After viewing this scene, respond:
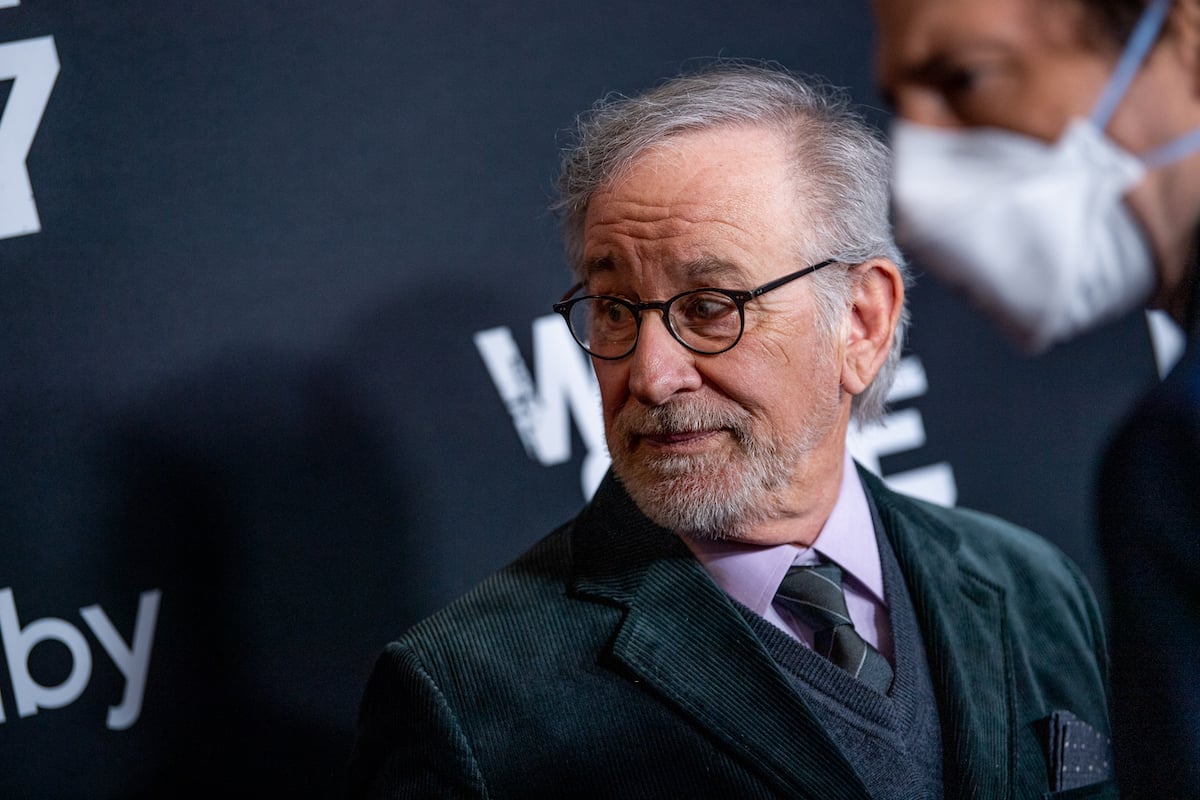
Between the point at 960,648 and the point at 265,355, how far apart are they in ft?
3.44

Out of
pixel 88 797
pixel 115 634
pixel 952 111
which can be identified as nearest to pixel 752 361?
pixel 952 111

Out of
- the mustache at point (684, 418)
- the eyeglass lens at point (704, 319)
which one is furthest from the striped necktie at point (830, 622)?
the eyeglass lens at point (704, 319)

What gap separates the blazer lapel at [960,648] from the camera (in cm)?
136

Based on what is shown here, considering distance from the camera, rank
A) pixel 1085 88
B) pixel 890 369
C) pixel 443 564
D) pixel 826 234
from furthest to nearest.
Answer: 1. pixel 443 564
2. pixel 890 369
3. pixel 826 234
4. pixel 1085 88

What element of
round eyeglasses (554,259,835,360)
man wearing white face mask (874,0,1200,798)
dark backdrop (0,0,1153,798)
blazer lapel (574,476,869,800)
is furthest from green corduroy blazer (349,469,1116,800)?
man wearing white face mask (874,0,1200,798)

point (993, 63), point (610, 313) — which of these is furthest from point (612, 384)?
point (993, 63)

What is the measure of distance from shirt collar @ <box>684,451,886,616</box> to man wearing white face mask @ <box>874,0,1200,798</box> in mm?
751

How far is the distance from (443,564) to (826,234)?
80 centimetres

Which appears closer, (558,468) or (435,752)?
(435,752)

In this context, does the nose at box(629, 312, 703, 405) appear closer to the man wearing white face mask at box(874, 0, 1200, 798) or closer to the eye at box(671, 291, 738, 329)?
the eye at box(671, 291, 738, 329)

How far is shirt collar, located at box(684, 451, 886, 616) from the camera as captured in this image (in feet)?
4.57

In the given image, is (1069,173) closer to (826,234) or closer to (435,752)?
(826,234)

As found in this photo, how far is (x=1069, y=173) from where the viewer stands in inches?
23.1

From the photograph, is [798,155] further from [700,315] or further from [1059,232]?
[1059,232]
